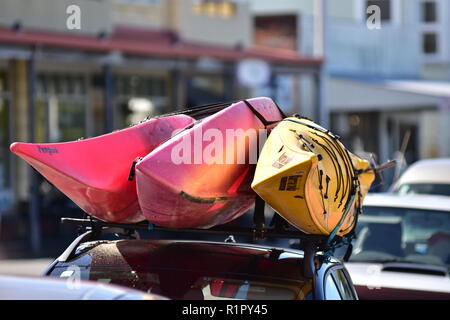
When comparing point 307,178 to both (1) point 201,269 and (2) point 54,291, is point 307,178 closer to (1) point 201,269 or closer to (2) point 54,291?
(1) point 201,269

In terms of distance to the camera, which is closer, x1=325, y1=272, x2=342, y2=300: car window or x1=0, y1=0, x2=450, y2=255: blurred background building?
x1=325, y1=272, x2=342, y2=300: car window

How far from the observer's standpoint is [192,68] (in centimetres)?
2023

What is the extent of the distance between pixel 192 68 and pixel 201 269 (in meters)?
15.9

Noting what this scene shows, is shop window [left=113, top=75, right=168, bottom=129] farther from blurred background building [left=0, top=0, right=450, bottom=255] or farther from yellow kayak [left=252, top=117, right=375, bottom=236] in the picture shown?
yellow kayak [left=252, top=117, right=375, bottom=236]

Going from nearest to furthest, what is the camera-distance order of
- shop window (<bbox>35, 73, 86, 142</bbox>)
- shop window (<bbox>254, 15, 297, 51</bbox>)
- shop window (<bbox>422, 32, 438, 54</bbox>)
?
shop window (<bbox>35, 73, 86, 142</bbox>), shop window (<bbox>254, 15, 297, 51</bbox>), shop window (<bbox>422, 32, 438, 54</bbox>)

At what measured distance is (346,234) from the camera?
5.03 m

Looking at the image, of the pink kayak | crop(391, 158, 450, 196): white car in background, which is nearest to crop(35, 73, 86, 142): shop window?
crop(391, 158, 450, 196): white car in background

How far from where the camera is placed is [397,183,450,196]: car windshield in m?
10.8

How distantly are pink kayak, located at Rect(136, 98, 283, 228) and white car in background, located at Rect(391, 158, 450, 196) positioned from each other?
248 inches

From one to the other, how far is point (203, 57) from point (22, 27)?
3837mm

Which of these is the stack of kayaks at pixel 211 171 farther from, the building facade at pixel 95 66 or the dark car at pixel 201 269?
the building facade at pixel 95 66

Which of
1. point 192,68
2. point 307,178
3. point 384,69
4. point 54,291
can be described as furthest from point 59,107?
point 54,291

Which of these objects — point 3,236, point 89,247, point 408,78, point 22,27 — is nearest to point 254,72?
point 22,27
